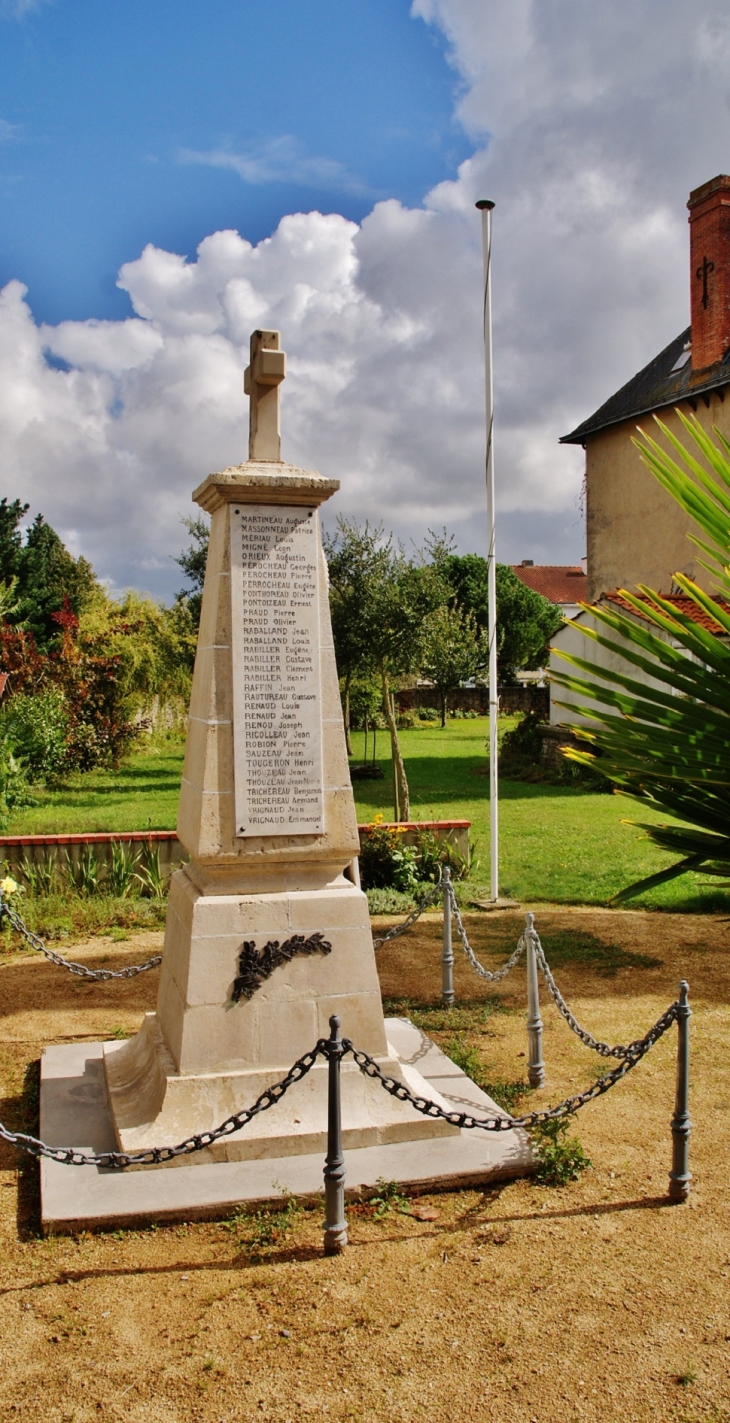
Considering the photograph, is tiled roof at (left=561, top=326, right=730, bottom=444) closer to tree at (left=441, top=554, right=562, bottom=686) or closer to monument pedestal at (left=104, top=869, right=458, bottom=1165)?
monument pedestal at (left=104, top=869, right=458, bottom=1165)

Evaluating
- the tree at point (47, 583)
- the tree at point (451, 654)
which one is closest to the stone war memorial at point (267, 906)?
the tree at point (451, 654)

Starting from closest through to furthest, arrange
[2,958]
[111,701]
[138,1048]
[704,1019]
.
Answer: [138,1048], [704,1019], [2,958], [111,701]

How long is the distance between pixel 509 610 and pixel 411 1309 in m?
46.4

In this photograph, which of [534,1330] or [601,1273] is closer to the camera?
[534,1330]

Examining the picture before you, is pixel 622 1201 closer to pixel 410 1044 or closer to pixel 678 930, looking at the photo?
pixel 410 1044

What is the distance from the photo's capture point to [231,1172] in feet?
15.5

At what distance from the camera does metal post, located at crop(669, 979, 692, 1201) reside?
455 cm

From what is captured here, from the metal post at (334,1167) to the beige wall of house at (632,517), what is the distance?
17.6 meters

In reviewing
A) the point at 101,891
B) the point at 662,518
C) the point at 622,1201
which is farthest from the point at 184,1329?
the point at 662,518

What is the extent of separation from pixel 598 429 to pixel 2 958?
19.4 m

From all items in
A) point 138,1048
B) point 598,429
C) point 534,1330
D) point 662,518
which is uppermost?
point 598,429

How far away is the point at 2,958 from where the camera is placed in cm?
891

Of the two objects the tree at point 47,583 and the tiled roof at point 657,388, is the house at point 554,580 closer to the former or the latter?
the tree at point 47,583

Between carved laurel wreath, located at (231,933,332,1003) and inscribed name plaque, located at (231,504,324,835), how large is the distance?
533mm
